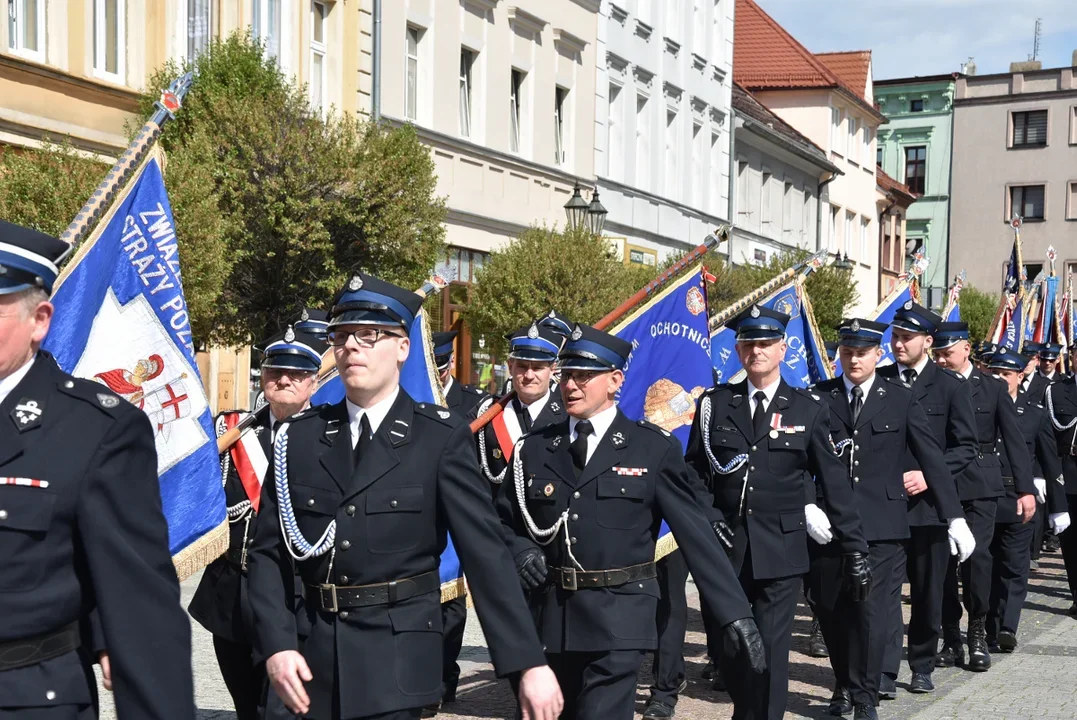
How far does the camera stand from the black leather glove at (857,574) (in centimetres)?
837

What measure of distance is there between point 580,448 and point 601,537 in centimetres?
37

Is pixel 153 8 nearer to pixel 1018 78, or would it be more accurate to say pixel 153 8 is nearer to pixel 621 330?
pixel 621 330

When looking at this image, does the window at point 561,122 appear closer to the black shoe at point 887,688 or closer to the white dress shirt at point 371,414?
the black shoe at point 887,688

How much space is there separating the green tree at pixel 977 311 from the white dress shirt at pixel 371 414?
5370 cm

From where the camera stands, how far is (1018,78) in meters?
68.4

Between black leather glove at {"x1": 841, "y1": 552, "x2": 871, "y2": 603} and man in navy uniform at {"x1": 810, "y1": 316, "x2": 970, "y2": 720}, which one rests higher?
man in navy uniform at {"x1": 810, "y1": 316, "x2": 970, "y2": 720}

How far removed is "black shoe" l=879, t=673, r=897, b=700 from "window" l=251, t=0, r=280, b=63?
14.8 metres

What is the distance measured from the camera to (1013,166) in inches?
2709

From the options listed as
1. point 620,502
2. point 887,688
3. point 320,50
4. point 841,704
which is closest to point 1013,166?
point 320,50

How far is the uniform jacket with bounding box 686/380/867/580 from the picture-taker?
7.98 metres

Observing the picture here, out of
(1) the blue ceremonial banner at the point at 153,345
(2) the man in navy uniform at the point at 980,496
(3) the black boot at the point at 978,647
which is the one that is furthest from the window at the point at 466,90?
(1) the blue ceremonial banner at the point at 153,345

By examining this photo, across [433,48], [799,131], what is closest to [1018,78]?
[799,131]

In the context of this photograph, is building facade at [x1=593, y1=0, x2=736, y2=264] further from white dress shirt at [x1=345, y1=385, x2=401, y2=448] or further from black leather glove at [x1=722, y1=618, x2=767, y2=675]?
white dress shirt at [x1=345, y1=385, x2=401, y2=448]

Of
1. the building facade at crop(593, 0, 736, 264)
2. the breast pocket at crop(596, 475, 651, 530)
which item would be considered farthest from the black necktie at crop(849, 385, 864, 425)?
the building facade at crop(593, 0, 736, 264)
